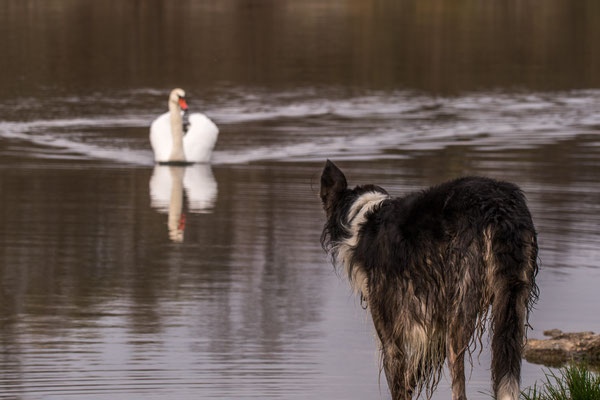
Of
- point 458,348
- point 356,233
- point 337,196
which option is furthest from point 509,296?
point 337,196

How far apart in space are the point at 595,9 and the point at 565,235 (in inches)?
2226

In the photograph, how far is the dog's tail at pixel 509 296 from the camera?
617 cm

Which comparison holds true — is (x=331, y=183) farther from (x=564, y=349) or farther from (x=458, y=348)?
(x=564, y=349)

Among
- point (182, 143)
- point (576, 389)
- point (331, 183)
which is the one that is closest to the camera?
point (331, 183)

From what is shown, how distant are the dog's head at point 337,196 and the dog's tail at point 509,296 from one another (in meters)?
0.88

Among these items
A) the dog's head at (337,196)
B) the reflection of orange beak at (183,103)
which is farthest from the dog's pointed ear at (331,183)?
the reflection of orange beak at (183,103)

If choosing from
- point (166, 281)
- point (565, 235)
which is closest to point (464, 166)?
point (565, 235)

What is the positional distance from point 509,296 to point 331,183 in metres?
1.23

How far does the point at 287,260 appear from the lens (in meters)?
12.6

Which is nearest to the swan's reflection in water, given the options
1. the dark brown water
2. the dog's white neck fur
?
the dark brown water

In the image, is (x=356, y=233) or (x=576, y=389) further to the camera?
(x=576, y=389)

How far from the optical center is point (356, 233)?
6.80 metres

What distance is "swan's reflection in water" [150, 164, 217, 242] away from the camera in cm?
1509

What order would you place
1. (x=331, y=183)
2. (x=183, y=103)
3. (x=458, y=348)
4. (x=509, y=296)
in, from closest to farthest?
1. (x=509, y=296)
2. (x=458, y=348)
3. (x=331, y=183)
4. (x=183, y=103)
